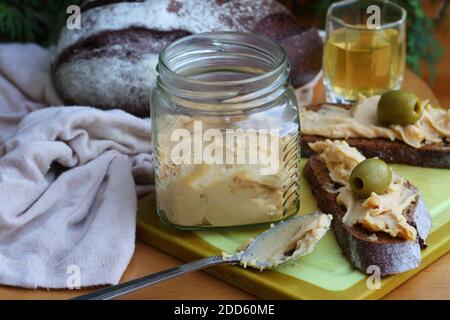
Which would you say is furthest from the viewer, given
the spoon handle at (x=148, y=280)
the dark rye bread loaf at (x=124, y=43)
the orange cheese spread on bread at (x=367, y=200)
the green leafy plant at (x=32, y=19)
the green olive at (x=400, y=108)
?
the green leafy plant at (x=32, y=19)

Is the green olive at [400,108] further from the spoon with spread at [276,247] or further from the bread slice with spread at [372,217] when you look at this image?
the spoon with spread at [276,247]

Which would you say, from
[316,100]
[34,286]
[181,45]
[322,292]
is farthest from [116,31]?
[322,292]

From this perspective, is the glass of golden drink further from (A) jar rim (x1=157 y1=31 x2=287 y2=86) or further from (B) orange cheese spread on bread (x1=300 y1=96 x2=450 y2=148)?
(A) jar rim (x1=157 y1=31 x2=287 y2=86)

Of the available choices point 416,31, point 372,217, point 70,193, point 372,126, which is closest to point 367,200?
point 372,217

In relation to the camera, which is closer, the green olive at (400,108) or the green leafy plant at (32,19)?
the green olive at (400,108)

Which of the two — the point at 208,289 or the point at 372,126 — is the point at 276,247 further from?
the point at 372,126

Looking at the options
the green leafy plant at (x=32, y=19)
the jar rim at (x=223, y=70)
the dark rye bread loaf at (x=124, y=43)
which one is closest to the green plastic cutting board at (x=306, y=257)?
the jar rim at (x=223, y=70)
